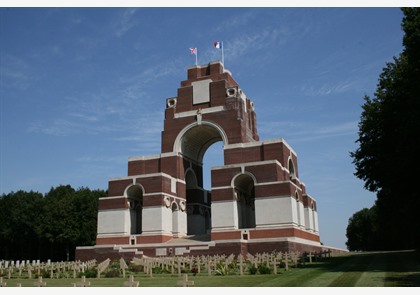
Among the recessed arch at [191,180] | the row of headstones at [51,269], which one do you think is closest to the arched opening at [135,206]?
the recessed arch at [191,180]

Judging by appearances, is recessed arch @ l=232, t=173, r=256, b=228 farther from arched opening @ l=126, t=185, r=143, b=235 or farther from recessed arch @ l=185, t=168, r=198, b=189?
arched opening @ l=126, t=185, r=143, b=235

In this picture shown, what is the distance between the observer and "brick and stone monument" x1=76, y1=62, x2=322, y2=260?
119ft

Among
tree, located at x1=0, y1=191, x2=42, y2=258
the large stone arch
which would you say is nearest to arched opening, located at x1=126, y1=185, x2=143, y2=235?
the large stone arch

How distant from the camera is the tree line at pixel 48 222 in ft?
188

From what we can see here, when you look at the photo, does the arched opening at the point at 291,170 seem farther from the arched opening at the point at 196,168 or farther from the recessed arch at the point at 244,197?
the arched opening at the point at 196,168

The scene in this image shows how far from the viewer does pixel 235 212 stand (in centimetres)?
3744

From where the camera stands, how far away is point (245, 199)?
42094mm

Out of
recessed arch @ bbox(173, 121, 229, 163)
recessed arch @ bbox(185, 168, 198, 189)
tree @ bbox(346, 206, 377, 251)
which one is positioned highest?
recessed arch @ bbox(173, 121, 229, 163)

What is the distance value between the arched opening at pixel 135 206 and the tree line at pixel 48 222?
17023mm

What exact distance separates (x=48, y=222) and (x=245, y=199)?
2951 cm

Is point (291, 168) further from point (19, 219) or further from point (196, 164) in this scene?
point (19, 219)

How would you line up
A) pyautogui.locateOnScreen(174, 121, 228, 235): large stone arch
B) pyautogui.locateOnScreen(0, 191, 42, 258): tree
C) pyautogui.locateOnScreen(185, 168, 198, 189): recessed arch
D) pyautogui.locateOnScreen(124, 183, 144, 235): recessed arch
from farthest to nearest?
pyautogui.locateOnScreen(0, 191, 42, 258): tree < pyautogui.locateOnScreen(185, 168, 198, 189): recessed arch < pyautogui.locateOnScreen(174, 121, 228, 235): large stone arch < pyautogui.locateOnScreen(124, 183, 144, 235): recessed arch

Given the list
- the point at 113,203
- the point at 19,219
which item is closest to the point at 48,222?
the point at 19,219

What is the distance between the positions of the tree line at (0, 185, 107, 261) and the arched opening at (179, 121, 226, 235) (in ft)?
59.8
